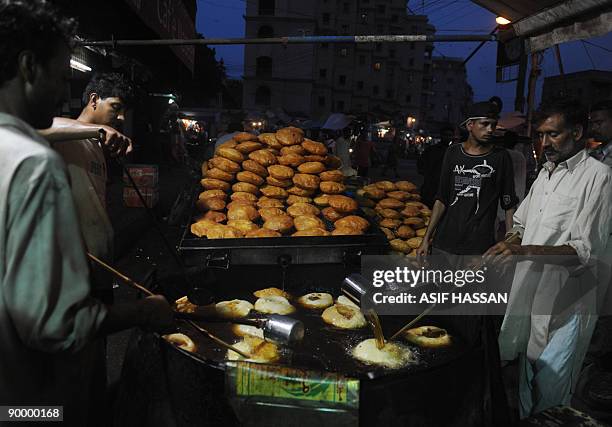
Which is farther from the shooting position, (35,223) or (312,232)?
(312,232)

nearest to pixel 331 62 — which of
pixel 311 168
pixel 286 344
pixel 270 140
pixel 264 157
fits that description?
pixel 270 140

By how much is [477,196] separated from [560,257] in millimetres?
1383

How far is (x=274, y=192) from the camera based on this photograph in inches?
208

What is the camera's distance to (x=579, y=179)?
2.95 m

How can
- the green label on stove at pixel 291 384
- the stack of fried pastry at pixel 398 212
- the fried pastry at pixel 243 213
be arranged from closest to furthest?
the green label on stove at pixel 291 384
the fried pastry at pixel 243 213
the stack of fried pastry at pixel 398 212

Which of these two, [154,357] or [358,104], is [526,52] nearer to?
[154,357]

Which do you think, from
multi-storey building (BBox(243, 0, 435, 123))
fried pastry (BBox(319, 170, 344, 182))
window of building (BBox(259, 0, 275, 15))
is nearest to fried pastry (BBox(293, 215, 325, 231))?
fried pastry (BBox(319, 170, 344, 182))

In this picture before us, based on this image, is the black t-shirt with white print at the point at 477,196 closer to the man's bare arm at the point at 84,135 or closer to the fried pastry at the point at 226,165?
the fried pastry at the point at 226,165

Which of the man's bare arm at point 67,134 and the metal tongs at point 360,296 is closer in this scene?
the man's bare arm at point 67,134

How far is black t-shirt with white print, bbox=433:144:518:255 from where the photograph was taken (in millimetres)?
4262

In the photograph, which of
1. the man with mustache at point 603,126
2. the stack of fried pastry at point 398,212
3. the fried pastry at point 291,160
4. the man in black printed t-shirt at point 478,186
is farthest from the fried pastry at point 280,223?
the man with mustache at point 603,126

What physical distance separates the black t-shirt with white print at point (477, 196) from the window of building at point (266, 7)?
60.4m

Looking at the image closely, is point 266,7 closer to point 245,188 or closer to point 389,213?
point 389,213
